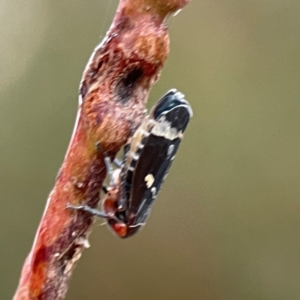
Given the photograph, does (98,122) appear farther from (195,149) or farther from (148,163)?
(195,149)

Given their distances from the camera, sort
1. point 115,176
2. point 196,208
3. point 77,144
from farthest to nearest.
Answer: point 196,208 < point 115,176 < point 77,144

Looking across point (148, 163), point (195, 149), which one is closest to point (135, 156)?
point (148, 163)

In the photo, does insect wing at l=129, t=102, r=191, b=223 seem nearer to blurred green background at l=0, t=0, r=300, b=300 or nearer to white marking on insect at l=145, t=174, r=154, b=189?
white marking on insect at l=145, t=174, r=154, b=189

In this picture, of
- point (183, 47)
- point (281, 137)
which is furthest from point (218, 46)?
point (281, 137)

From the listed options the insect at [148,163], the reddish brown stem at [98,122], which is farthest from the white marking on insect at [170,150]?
the reddish brown stem at [98,122]

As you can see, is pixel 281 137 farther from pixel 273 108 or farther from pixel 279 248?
pixel 279 248

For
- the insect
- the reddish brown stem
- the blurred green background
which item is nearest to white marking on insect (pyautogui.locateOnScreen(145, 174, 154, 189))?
the insect
